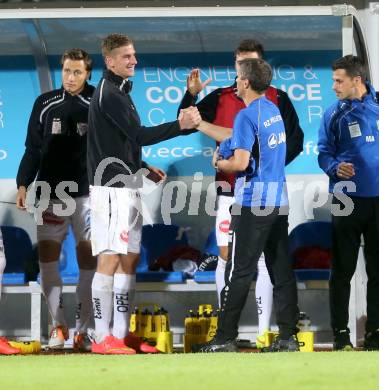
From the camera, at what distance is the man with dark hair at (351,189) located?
811cm

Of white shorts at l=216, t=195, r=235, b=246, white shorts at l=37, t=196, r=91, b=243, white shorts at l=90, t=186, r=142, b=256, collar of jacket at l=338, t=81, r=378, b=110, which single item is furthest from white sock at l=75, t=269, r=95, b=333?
collar of jacket at l=338, t=81, r=378, b=110

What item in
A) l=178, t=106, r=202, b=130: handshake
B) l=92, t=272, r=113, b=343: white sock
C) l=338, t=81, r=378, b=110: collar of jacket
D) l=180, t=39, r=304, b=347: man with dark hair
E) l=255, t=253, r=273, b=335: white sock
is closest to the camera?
l=178, t=106, r=202, b=130: handshake

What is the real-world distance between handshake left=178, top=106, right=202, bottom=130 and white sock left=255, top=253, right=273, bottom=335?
123 cm

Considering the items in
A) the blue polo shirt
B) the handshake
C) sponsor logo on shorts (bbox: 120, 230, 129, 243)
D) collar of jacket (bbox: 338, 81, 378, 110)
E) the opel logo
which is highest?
collar of jacket (bbox: 338, 81, 378, 110)

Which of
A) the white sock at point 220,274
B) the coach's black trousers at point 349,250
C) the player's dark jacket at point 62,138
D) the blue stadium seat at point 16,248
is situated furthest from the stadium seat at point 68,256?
the coach's black trousers at point 349,250

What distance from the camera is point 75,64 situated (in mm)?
8656

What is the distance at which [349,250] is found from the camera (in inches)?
319

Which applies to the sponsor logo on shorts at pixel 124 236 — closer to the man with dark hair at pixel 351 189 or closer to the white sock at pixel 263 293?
the white sock at pixel 263 293

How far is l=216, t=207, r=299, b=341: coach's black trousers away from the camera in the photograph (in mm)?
7586

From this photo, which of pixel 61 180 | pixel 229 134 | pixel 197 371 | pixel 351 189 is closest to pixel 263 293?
pixel 351 189

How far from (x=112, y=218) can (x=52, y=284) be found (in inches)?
45.3

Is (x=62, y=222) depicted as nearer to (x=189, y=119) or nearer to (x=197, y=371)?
(x=189, y=119)

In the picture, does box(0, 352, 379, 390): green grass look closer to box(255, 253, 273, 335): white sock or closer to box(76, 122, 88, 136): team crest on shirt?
box(255, 253, 273, 335): white sock

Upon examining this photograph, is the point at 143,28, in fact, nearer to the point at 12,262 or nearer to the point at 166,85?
the point at 166,85
